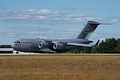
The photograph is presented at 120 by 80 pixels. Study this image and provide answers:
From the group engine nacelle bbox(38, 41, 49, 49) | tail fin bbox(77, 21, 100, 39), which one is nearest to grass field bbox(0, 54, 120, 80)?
engine nacelle bbox(38, 41, 49, 49)

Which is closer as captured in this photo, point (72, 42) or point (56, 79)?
point (56, 79)

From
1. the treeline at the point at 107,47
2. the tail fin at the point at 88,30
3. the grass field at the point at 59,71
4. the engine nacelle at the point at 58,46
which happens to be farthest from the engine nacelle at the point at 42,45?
the grass field at the point at 59,71

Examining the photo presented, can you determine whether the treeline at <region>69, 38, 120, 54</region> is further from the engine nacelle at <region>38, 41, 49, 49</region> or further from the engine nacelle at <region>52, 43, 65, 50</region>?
the engine nacelle at <region>38, 41, 49, 49</region>

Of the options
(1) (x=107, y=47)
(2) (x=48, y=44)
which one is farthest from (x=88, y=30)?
(1) (x=107, y=47)

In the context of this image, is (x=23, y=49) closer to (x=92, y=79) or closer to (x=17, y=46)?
(x=17, y=46)

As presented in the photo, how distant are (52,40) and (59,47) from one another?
5.48 metres

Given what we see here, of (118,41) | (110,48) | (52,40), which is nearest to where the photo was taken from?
(52,40)

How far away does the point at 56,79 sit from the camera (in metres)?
24.7

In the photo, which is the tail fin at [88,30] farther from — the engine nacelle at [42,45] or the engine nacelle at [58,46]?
the engine nacelle at [42,45]

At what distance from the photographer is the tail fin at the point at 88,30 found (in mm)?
120681

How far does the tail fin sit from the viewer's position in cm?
12068

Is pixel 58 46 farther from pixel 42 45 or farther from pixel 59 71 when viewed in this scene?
pixel 59 71

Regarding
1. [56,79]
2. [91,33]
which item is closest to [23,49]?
[91,33]

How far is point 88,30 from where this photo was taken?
122 m
